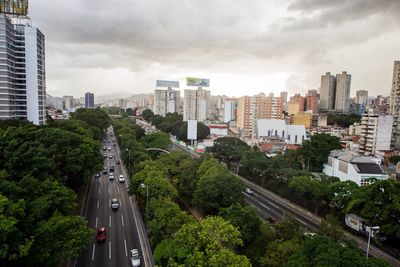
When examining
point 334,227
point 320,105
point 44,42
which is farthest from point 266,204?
point 320,105

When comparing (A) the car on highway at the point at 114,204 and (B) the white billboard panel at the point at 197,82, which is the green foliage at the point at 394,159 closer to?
(A) the car on highway at the point at 114,204

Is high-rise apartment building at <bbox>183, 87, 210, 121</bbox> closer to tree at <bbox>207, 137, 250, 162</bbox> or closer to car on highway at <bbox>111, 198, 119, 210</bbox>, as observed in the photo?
tree at <bbox>207, 137, 250, 162</bbox>

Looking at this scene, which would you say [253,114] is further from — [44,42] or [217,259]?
[217,259]

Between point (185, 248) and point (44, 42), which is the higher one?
point (44, 42)

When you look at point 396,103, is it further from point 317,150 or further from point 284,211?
point 284,211

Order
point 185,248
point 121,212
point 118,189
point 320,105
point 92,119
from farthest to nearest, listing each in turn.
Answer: point 320,105
point 92,119
point 118,189
point 121,212
point 185,248

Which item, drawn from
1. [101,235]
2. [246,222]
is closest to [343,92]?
[246,222]

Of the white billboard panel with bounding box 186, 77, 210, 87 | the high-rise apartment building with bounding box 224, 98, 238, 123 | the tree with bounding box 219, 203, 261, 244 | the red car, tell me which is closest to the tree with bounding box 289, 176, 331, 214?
the tree with bounding box 219, 203, 261, 244
